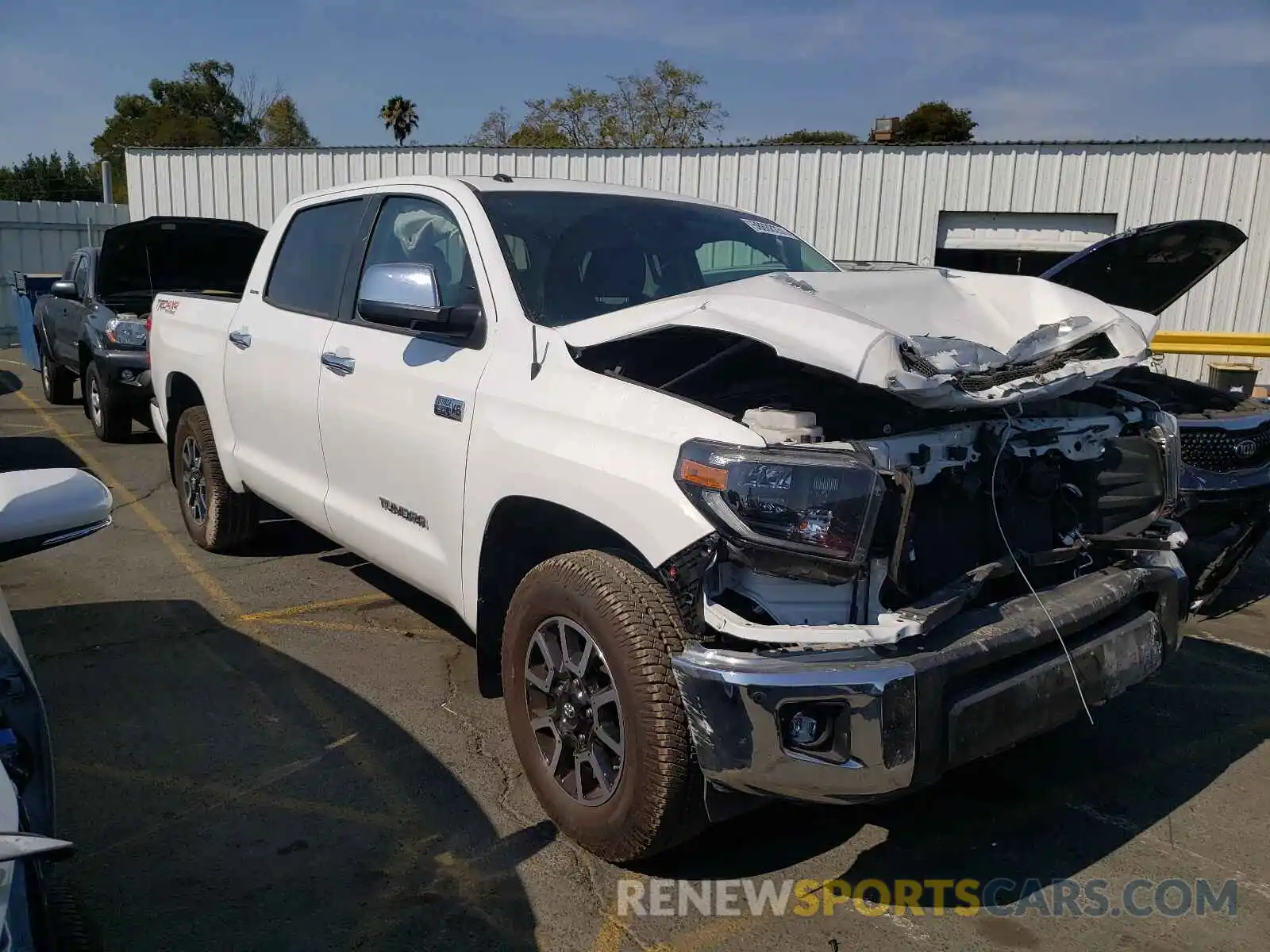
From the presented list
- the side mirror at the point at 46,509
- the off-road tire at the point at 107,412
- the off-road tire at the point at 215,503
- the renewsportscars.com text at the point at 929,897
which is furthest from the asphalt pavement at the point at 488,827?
the off-road tire at the point at 107,412

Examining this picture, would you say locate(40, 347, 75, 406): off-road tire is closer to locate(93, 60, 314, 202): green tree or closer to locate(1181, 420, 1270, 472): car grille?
locate(1181, 420, 1270, 472): car grille

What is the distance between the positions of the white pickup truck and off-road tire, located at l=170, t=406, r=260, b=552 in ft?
5.42

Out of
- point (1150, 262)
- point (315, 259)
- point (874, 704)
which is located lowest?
point (874, 704)

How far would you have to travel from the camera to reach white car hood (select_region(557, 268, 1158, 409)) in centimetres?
259

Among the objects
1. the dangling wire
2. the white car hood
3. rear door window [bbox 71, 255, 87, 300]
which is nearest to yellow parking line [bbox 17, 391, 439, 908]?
the white car hood

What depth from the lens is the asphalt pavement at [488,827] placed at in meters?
2.78

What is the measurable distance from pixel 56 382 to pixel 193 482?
24.9ft

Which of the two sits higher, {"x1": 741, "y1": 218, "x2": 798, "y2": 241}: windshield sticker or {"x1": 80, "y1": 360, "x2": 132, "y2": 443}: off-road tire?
{"x1": 741, "y1": 218, "x2": 798, "y2": 241}: windshield sticker

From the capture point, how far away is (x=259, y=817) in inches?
128

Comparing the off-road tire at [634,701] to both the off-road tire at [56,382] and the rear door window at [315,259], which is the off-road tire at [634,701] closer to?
the rear door window at [315,259]

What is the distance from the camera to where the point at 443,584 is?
3670 mm

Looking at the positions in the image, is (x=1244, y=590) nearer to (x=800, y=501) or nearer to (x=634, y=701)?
(x=800, y=501)

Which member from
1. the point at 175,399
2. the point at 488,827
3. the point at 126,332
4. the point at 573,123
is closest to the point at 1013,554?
the point at 488,827

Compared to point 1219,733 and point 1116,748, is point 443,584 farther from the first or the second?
point 1219,733
